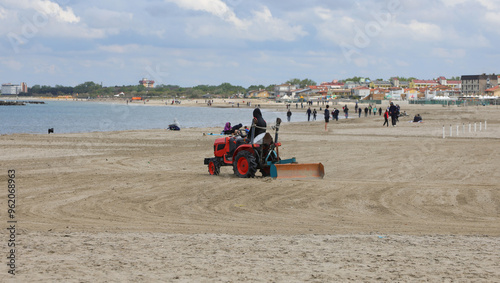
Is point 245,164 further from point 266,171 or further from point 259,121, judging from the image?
point 259,121

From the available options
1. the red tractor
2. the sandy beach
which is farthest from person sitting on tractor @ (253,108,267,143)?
the sandy beach

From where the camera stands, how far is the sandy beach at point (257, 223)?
239 inches

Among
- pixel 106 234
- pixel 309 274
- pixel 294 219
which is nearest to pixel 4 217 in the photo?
pixel 106 234

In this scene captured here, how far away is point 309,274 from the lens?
19.4 ft

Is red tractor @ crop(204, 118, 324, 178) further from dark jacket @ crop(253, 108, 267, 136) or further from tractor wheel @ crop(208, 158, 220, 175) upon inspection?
tractor wheel @ crop(208, 158, 220, 175)

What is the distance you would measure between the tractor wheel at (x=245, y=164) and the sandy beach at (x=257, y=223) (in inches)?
11.2

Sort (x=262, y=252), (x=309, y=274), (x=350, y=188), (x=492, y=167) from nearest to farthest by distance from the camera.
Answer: (x=309, y=274) < (x=262, y=252) < (x=350, y=188) < (x=492, y=167)

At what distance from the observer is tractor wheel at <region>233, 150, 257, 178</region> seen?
13.5 metres

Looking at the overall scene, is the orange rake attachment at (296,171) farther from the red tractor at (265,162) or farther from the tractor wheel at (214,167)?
the tractor wheel at (214,167)

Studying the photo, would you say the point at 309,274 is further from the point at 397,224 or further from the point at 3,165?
the point at 3,165

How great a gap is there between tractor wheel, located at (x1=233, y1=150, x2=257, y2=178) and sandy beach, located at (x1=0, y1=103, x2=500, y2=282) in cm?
28

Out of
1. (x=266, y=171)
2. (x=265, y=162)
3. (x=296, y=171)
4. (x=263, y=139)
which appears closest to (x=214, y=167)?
(x=266, y=171)

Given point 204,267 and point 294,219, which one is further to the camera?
point 294,219

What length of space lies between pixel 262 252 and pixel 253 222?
2315 millimetres
